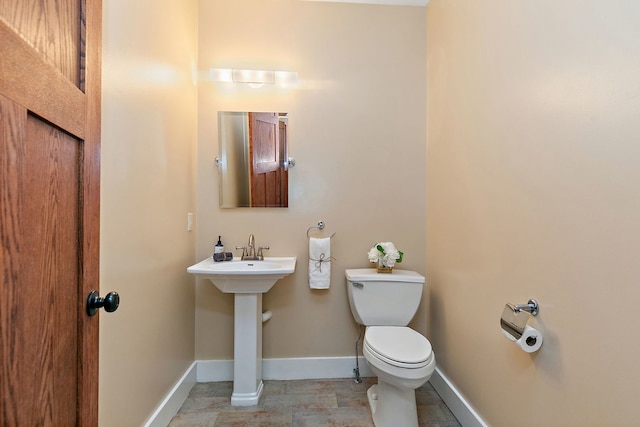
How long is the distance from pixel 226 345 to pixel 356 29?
2.47 metres

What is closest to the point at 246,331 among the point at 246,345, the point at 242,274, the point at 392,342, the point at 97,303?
the point at 246,345

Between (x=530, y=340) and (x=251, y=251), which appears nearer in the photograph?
(x=530, y=340)

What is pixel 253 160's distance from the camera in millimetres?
1998

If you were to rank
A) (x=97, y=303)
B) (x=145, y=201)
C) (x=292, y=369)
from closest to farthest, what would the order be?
1. (x=97, y=303)
2. (x=145, y=201)
3. (x=292, y=369)

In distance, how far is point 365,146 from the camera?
2.04 m

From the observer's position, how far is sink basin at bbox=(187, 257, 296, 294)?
155cm

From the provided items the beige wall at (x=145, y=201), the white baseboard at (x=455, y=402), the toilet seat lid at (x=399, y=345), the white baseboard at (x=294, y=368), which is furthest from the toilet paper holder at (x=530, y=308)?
the beige wall at (x=145, y=201)

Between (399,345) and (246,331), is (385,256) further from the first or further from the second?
(246,331)

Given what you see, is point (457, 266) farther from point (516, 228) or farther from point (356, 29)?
point (356, 29)

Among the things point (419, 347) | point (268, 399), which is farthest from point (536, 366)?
point (268, 399)

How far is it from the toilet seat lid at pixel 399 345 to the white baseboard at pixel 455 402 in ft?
1.32

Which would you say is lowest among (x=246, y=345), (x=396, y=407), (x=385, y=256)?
(x=396, y=407)

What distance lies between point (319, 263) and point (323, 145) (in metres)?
0.85

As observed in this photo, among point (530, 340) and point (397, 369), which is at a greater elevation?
point (530, 340)
